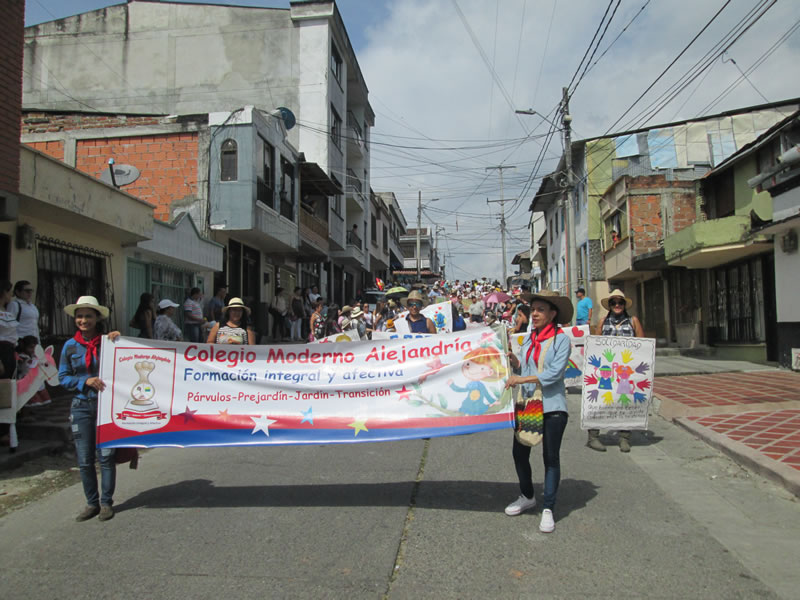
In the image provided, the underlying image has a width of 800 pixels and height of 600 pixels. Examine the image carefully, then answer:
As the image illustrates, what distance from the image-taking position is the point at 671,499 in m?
5.04

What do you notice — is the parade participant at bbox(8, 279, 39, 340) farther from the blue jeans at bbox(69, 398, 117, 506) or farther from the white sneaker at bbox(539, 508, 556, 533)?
the white sneaker at bbox(539, 508, 556, 533)

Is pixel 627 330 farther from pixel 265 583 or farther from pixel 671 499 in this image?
pixel 265 583

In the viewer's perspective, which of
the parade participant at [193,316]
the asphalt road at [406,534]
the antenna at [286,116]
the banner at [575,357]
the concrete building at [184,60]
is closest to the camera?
the asphalt road at [406,534]

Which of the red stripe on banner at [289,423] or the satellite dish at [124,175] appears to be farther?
the satellite dish at [124,175]

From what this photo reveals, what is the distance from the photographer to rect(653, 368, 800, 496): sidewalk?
19.2 feet

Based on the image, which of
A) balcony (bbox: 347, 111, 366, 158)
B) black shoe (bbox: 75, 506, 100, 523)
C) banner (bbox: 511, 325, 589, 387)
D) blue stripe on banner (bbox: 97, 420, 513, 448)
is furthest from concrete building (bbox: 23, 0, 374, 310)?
black shoe (bbox: 75, 506, 100, 523)

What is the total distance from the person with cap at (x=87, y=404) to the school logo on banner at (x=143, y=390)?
0.55 ft

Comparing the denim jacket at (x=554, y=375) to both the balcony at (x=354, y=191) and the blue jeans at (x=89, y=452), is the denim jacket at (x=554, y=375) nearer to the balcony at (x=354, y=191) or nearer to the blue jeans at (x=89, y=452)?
the blue jeans at (x=89, y=452)

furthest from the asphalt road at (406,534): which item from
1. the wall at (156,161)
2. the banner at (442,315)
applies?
the wall at (156,161)

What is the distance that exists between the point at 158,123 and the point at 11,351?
38.9ft

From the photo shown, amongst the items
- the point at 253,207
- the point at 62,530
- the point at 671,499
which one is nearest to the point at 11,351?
the point at 62,530

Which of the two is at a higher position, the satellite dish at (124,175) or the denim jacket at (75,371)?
the satellite dish at (124,175)

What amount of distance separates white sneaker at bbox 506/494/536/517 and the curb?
7.61 feet

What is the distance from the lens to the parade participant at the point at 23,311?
323 inches
